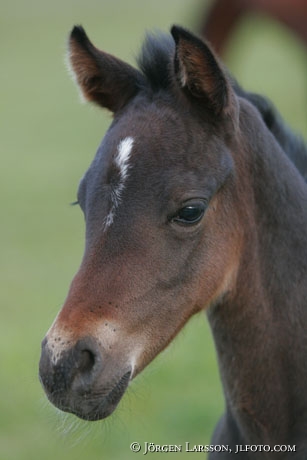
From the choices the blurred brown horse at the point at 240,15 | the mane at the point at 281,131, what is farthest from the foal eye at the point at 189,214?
the blurred brown horse at the point at 240,15

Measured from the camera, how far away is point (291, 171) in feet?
13.0

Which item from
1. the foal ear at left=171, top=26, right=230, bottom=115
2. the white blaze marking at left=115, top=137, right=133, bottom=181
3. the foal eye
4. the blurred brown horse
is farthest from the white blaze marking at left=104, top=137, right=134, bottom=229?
the blurred brown horse

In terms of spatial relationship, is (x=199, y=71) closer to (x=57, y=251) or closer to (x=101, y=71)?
(x=101, y=71)

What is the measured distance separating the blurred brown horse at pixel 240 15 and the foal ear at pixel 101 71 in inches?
415

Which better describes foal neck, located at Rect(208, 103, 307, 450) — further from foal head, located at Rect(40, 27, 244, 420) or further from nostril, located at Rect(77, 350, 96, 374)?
nostril, located at Rect(77, 350, 96, 374)

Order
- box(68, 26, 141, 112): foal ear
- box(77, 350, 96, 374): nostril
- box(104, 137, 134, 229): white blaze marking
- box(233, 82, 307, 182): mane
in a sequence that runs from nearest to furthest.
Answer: box(77, 350, 96, 374): nostril → box(104, 137, 134, 229): white blaze marking → box(68, 26, 141, 112): foal ear → box(233, 82, 307, 182): mane

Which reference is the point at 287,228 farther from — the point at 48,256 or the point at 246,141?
the point at 48,256

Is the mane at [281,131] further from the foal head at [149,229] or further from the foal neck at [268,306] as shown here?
the foal head at [149,229]

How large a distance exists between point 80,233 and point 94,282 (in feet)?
26.7

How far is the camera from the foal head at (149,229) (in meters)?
3.39

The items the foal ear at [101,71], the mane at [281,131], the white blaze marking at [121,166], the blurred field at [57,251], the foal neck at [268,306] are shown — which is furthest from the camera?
the blurred field at [57,251]

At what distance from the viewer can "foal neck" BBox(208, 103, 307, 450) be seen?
3.83 m

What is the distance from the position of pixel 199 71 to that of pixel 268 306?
914 millimetres

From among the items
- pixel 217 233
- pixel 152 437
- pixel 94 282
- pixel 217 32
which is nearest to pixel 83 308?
pixel 94 282
